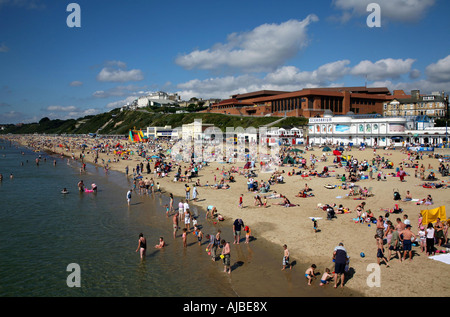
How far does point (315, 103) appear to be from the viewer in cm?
7112

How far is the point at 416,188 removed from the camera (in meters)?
19.0

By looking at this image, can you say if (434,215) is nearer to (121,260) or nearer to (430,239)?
(430,239)

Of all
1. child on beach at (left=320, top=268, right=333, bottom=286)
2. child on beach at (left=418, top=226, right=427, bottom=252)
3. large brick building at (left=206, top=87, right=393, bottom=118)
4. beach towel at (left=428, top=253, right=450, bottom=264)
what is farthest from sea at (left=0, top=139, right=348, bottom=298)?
large brick building at (left=206, top=87, right=393, bottom=118)

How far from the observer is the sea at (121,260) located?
920 cm

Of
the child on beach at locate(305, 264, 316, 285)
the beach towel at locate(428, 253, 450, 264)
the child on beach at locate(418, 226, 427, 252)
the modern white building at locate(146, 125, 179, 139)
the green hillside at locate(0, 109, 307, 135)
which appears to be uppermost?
the green hillside at locate(0, 109, 307, 135)

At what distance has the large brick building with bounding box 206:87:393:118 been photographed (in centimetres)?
7131

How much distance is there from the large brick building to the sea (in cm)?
6002

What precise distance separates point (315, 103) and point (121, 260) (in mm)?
67383

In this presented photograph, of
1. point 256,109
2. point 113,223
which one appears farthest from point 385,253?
point 256,109

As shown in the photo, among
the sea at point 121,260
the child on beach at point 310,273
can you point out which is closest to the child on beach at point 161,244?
the sea at point 121,260

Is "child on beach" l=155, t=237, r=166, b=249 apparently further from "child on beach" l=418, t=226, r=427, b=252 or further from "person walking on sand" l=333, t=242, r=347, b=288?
"child on beach" l=418, t=226, r=427, b=252

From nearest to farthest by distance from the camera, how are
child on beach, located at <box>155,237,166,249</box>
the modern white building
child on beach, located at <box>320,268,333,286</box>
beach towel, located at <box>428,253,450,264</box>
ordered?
child on beach, located at <box>320,268,333,286</box>, beach towel, located at <box>428,253,450,264</box>, child on beach, located at <box>155,237,166,249</box>, the modern white building

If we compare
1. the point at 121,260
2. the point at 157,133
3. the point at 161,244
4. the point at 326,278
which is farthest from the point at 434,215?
the point at 157,133

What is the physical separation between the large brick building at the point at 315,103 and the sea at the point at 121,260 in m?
60.0
